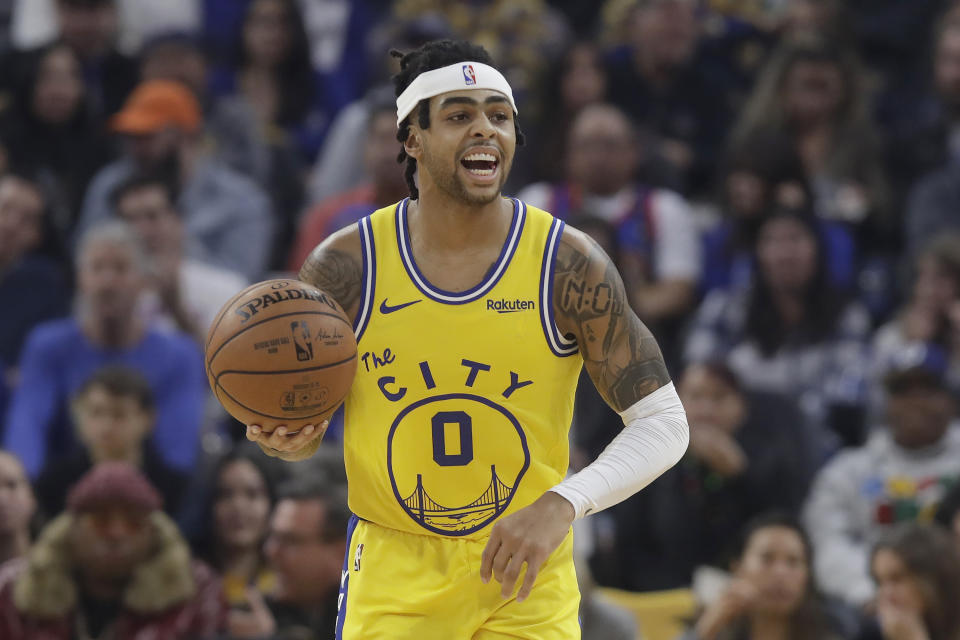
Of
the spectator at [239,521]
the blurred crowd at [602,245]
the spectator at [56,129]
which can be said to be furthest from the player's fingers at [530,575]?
the spectator at [56,129]

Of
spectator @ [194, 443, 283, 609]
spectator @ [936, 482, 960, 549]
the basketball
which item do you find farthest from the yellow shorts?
spectator @ [936, 482, 960, 549]

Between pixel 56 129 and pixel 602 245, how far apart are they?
3831 mm

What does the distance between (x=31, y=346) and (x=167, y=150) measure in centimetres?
193

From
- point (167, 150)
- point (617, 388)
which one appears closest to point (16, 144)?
point (167, 150)

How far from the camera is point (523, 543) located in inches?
168

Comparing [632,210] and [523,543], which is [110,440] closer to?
[632,210]

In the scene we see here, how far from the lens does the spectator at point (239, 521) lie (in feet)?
25.2

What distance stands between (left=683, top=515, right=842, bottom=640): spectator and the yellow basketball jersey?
2750mm

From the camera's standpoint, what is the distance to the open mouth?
15.3ft


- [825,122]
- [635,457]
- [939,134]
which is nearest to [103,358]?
[635,457]

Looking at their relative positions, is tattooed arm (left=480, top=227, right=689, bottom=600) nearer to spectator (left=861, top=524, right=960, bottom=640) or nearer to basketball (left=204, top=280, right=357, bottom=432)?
basketball (left=204, top=280, right=357, bottom=432)

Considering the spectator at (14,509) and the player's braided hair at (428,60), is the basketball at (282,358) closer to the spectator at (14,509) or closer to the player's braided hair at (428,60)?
the player's braided hair at (428,60)

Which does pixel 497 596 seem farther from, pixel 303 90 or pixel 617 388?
pixel 303 90

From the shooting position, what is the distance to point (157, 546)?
701 centimetres
